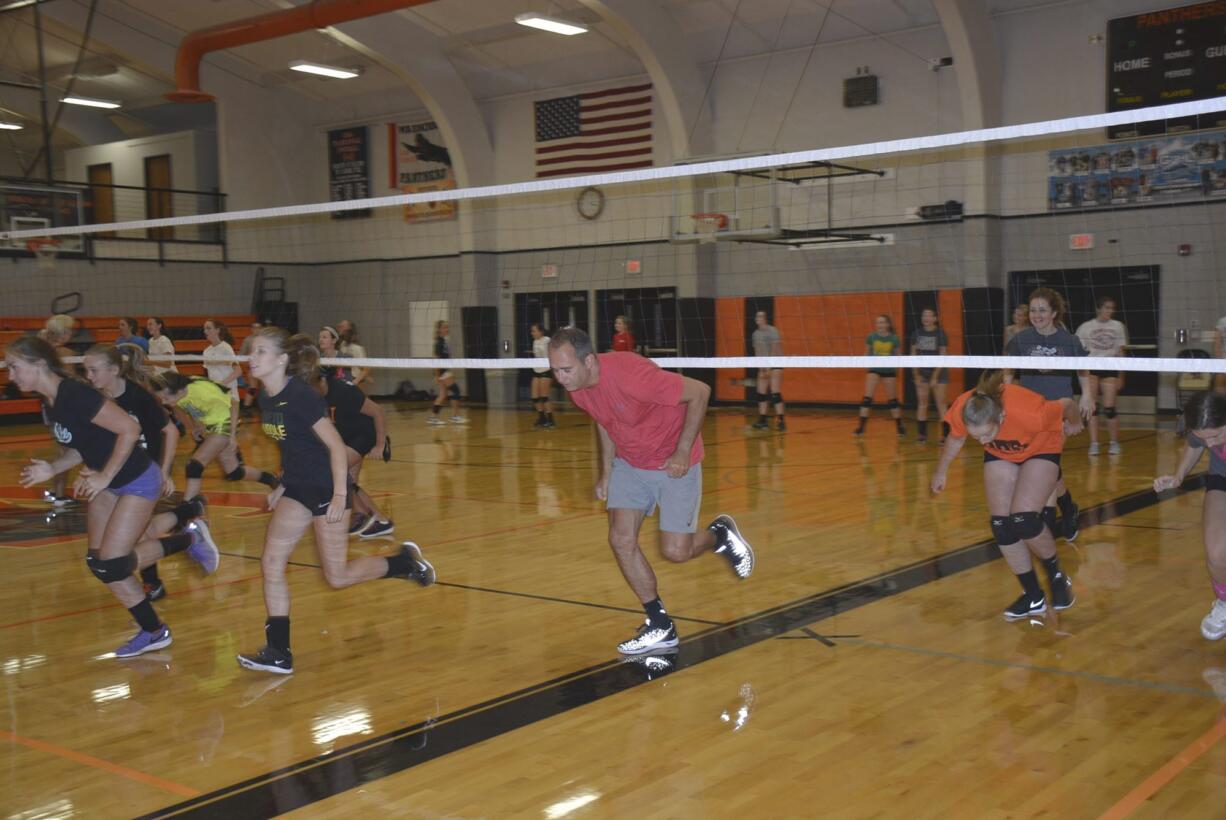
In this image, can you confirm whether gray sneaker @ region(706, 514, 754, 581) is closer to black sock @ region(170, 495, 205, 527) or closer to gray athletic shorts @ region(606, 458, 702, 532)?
gray athletic shorts @ region(606, 458, 702, 532)

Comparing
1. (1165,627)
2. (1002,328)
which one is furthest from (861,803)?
(1002,328)

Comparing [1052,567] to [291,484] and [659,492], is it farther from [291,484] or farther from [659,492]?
[291,484]

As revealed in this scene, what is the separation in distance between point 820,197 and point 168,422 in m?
14.5

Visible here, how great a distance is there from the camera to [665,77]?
1889 cm

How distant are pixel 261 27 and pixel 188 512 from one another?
1420cm

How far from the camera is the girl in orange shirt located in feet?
17.4

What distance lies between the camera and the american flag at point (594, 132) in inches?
816

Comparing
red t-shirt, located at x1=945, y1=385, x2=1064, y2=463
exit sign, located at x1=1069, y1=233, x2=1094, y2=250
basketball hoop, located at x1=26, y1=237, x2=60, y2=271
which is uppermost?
basketball hoop, located at x1=26, y1=237, x2=60, y2=271

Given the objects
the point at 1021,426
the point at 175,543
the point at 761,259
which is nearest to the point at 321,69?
the point at 761,259

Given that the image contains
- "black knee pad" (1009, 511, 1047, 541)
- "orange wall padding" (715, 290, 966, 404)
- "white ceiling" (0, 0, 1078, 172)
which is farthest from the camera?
"white ceiling" (0, 0, 1078, 172)

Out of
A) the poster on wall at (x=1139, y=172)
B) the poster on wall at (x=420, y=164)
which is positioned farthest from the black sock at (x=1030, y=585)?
the poster on wall at (x=420, y=164)

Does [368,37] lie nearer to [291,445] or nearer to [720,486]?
[720,486]

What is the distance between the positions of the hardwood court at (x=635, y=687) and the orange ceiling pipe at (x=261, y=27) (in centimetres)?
1097

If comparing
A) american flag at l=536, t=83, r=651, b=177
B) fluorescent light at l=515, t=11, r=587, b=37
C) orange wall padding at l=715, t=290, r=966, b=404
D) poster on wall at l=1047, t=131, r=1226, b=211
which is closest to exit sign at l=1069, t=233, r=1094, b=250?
poster on wall at l=1047, t=131, r=1226, b=211
